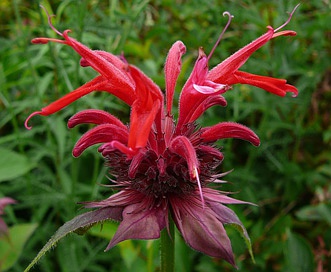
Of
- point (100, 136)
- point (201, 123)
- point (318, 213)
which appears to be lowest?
point (318, 213)

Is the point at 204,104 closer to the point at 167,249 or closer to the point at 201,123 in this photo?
the point at 167,249

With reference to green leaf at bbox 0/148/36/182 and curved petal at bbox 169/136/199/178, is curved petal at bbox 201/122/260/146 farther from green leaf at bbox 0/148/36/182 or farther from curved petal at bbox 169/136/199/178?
green leaf at bbox 0/148/36/182

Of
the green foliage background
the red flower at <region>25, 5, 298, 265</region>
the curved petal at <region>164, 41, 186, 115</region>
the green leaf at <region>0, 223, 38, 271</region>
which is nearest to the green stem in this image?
the red flower at <region>25, 5, 298, 265</region>

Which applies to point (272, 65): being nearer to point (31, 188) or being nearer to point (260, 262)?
point (260, 262)

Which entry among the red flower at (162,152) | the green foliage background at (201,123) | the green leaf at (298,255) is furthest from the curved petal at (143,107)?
the green leaf at (298,255)

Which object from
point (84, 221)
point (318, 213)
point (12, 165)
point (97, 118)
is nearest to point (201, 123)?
point (318, 213)
